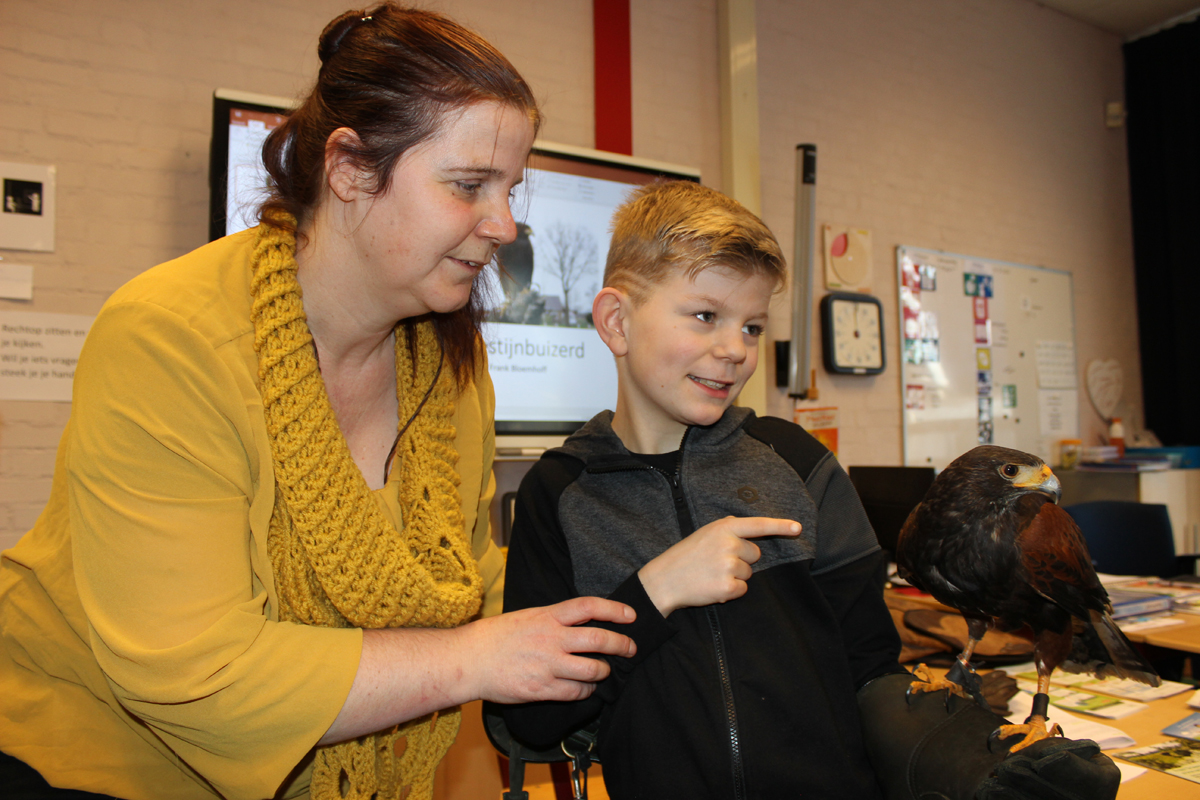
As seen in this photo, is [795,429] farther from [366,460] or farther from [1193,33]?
[1193,33]

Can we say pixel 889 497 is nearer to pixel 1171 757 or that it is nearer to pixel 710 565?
pixel 1171 757

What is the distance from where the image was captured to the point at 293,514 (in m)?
0.95

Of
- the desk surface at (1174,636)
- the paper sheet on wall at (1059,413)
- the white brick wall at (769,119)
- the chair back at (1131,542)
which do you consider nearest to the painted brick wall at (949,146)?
the white brick wall at (769,119)

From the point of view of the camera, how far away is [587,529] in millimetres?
1078

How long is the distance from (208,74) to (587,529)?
2453 mm

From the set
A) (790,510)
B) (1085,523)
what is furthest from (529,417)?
(1085,523)

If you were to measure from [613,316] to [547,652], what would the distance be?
1.83 ft

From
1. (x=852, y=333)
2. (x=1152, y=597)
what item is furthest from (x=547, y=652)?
(x=852, y=333)

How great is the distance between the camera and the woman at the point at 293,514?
0.80 metres

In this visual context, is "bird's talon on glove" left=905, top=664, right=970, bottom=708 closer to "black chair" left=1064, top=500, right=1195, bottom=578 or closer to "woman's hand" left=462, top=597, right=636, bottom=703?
"woman's hand" left=462, top=597, right=636, bottom=703

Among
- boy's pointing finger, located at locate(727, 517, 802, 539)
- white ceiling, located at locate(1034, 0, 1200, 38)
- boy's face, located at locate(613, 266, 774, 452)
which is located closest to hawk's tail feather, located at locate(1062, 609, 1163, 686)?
boy's pointing finger, located at locate(727, 517, 802, 539)

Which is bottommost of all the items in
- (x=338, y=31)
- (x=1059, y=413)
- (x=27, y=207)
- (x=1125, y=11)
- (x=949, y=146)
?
(x=1059, y=413)

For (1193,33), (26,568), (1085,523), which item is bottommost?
(1085,523)

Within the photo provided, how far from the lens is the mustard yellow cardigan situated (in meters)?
0.79
